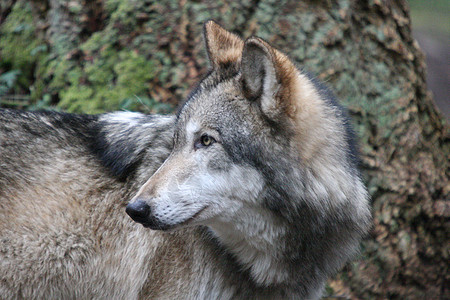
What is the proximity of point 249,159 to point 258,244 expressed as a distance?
1.98 ft

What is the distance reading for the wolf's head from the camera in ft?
9.35

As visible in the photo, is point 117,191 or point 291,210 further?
point 117,191

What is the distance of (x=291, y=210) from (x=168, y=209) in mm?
762

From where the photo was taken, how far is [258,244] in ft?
10.3

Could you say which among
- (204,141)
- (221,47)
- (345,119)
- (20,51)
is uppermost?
(221,47)

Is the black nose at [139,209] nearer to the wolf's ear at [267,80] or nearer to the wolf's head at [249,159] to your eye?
the wolf's head at [249,159]

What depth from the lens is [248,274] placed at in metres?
3.26

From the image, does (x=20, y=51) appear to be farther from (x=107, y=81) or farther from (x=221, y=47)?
(x=221, y=47)

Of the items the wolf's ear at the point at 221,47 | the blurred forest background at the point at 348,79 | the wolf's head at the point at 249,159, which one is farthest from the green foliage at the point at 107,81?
the wolf's head at the point at 249,159

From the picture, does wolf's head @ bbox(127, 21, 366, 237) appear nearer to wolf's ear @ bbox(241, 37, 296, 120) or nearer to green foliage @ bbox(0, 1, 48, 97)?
wolf's ear @ bbox(241, 37, 296, 120)

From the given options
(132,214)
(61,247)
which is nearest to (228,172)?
(132,214)

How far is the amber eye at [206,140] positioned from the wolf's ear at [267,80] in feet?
1.12

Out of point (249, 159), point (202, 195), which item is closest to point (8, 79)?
point (202, 195)

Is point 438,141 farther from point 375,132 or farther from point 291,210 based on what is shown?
point 291,210
